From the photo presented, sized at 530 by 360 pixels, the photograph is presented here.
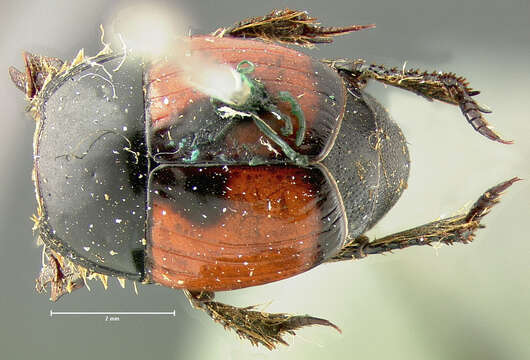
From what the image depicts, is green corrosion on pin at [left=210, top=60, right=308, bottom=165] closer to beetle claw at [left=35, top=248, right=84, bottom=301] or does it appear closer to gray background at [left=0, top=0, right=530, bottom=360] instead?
beetle claw at [left=35, top=248, right=84, bottom=301]

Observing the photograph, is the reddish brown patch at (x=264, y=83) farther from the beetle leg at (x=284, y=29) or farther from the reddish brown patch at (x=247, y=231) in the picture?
the beetle leg at (x=284, y=29)

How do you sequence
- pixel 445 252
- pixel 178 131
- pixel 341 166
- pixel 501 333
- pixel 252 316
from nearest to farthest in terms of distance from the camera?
1. pixel 178 131
2. pixel 341 166
3. pixel 252 316
4. pixel 501 333
5. pixel 445 252

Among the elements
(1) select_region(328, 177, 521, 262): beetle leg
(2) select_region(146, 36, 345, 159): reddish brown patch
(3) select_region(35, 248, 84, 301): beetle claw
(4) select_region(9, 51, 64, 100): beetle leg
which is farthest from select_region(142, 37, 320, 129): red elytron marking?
(3) select_region(35, 248, 84, 301): beetle claw

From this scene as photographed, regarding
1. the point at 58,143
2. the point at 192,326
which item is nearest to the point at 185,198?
the point at 58,143

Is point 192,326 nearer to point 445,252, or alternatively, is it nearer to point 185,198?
point 445,252

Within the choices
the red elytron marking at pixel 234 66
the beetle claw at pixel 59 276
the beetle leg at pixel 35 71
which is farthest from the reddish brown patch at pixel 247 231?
the beetle leg at pixel 35 71

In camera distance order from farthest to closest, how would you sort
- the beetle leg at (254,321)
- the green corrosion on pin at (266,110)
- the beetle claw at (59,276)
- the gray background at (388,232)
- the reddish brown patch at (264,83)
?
the gray background at (388,232) < the beetle claw at (59,276) < the beetle leg at (254,321) < the reddish brown patch at (264,83) < the green corrosion on pin at (266,110)
